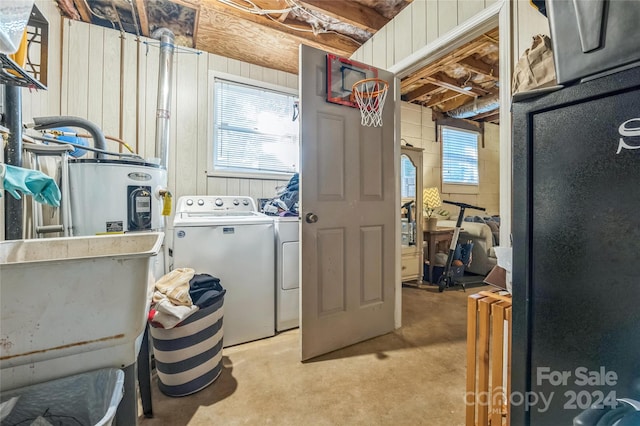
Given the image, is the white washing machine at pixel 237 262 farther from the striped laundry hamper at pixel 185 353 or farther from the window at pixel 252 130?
the window at pixel 252 130

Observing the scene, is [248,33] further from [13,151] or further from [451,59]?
[451,59]

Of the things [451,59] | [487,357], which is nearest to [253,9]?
[451,59]

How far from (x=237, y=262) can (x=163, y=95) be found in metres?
1.69

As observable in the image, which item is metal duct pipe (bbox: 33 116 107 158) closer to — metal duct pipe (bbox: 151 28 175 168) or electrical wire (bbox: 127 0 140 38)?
metal duct pipe (bbox: 151 28 175 168)

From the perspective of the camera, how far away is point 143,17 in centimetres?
227

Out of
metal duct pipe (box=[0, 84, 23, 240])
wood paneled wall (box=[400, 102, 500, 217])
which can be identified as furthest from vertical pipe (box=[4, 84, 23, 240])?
wood paneled wall (box=[400, 102, 500, 217])

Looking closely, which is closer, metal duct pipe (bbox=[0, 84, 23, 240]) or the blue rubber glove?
the blue rubber glove

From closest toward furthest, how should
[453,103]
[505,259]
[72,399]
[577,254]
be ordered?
[577,254]
[72,399]
[505,259]
[453,103]

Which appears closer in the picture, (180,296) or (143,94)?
(180,296)

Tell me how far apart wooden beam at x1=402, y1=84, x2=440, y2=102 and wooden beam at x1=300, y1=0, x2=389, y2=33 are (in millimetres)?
1733

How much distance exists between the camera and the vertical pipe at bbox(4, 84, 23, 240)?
1.07 m

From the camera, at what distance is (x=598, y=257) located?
56 cm

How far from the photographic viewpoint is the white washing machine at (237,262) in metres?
1.89

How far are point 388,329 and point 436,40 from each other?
86.5 inches
